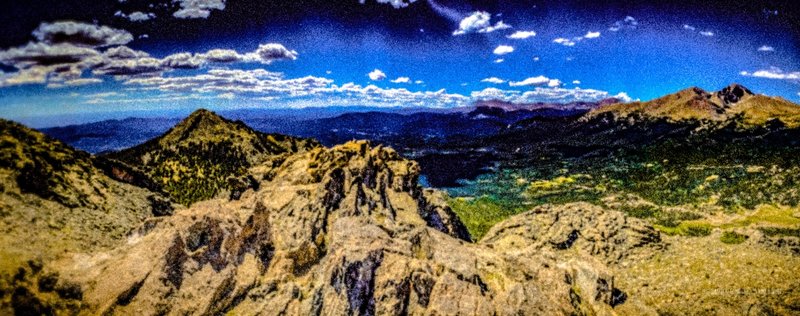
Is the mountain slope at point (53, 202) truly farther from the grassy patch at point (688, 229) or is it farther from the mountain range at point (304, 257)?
the grassy patch at point (688, 229)

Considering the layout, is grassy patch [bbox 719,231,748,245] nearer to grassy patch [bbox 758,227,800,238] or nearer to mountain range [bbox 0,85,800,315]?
mountain range [bbox 0,85,800,315]

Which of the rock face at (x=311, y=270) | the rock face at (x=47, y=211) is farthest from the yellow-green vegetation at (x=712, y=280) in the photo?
the rock face at (x=47, y=211)

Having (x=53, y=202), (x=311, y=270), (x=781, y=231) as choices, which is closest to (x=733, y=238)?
(x=311, y=270)

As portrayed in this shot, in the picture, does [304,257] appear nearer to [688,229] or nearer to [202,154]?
[202,154]

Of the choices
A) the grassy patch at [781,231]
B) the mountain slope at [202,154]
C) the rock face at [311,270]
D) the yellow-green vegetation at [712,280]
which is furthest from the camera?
the grassy patch at [781,231]

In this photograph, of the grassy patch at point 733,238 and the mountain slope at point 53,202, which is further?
the grassy patch at point 733,238

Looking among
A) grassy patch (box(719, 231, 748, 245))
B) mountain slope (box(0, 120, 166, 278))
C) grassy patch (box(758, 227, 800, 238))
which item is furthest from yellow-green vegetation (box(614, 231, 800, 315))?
grassy patch (box(758, 227, 800, 238))
